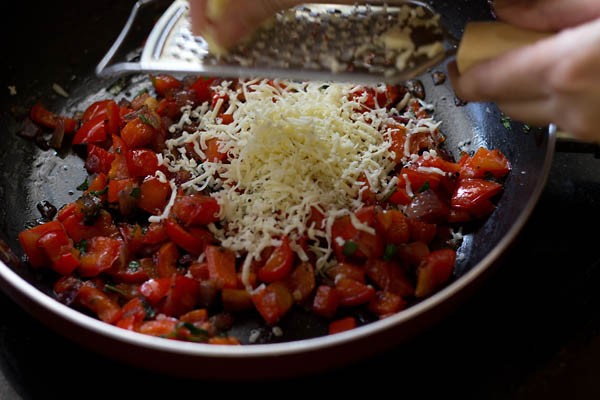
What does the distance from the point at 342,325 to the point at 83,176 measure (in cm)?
98

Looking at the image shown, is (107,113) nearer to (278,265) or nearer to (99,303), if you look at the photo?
(99,303)

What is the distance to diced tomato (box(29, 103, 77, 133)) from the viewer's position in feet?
6.72

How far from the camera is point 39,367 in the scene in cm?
147

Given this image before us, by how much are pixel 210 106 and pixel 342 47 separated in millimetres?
640

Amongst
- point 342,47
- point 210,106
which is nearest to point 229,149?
point 210,106

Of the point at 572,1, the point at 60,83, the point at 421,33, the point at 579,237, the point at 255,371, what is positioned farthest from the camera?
the point at 60,83

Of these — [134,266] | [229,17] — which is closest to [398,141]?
[229,17]

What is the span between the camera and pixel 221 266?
162 centimetres

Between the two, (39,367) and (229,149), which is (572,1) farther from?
(39,367)

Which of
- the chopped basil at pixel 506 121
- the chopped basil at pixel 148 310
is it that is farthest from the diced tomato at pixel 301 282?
the chopped basil at pixel 506 121

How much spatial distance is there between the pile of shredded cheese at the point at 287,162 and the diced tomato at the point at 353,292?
0.30 feet

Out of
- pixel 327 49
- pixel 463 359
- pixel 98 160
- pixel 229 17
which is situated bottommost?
pixel 463 359

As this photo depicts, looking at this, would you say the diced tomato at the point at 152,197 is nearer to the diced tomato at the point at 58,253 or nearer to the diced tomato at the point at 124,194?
the diced tomato at the point at 124,194

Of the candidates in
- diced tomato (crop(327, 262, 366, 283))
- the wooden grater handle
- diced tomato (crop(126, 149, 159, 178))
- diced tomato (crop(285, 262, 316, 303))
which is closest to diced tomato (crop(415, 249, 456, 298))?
diced tomato (crop(327, 262, 366, 283))
